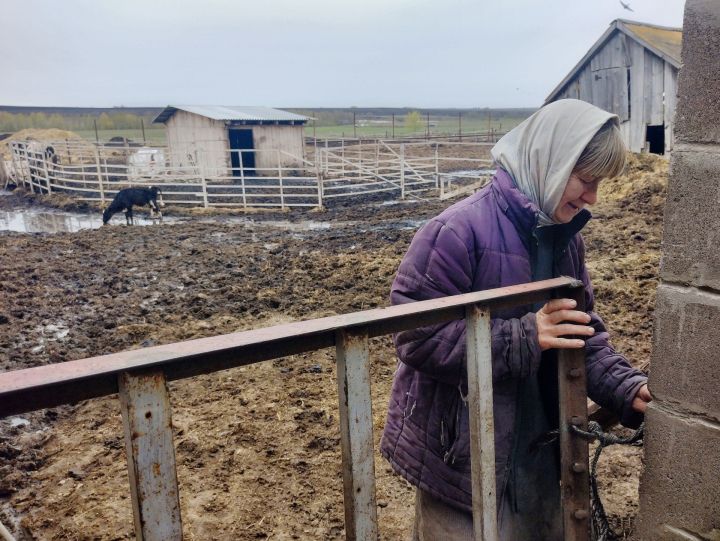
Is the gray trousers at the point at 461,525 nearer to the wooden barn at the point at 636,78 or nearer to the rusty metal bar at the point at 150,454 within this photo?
the rusty metal bar at the point at 150,454

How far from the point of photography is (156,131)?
260ft

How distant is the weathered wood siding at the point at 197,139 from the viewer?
2320cm

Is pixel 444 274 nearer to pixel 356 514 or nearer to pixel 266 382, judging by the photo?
pixel 356 514

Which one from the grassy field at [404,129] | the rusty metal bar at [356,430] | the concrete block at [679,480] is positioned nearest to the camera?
the rusty metal bar at [356,430]

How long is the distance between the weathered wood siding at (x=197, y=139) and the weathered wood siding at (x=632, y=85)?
44.0ft

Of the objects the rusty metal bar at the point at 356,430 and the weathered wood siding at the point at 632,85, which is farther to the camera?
the weathered wood siding at the point at 632,85

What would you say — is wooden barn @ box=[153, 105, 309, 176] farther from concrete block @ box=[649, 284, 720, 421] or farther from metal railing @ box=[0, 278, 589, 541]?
concrete block @ box=[649, 284, 720, 421]

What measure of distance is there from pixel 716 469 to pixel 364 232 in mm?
9688

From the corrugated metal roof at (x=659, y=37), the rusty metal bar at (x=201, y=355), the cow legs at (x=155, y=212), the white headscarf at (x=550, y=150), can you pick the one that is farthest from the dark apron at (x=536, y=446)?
the cow legs at (x=155, y=212)

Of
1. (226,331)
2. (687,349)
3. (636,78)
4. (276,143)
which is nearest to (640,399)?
(687,349)

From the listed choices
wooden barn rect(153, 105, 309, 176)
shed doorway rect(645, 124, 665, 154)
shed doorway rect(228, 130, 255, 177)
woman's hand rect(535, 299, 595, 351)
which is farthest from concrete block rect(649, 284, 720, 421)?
shed doorway rect(228, 130, 255, 177)

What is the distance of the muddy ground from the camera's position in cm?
340

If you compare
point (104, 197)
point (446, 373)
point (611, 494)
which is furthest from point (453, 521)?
point (104, 197)

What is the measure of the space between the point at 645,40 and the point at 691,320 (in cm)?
1304
